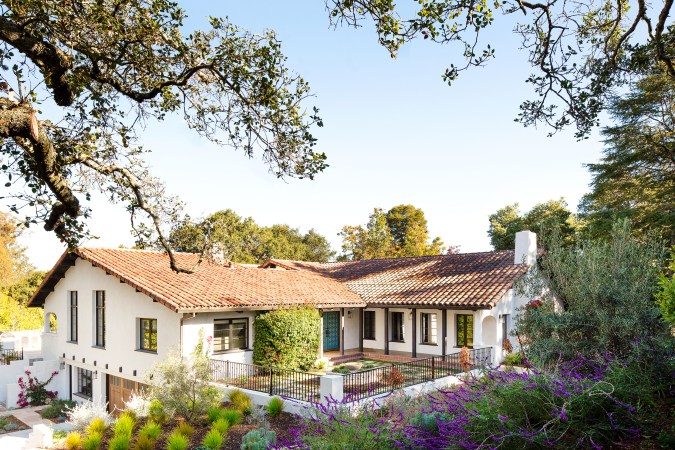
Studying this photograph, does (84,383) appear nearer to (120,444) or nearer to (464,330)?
(120,444)

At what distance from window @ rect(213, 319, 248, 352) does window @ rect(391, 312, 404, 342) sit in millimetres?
7811

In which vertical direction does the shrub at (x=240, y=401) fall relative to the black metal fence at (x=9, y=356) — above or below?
above

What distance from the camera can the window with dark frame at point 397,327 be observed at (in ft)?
76.2

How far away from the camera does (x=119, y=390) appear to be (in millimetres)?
19594

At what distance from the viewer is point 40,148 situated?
691cm

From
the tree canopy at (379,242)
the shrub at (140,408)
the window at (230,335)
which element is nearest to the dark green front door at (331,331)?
the window at (230,335)

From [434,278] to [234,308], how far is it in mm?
10464

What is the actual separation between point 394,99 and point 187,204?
517 cm

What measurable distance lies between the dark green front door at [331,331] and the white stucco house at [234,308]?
48 mm

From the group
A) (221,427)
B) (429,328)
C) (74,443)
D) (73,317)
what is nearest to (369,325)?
(429,328)

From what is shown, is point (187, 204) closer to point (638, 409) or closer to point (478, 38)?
point (478, 38)

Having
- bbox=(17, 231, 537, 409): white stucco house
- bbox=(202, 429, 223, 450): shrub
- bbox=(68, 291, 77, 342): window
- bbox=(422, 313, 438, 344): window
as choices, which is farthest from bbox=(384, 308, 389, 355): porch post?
bbox=(68, 291, 77, 342): window

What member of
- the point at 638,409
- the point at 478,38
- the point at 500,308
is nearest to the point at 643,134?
the point at 500,308

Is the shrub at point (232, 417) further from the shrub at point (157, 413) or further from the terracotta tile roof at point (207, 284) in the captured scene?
the terracotta tile roof at point (207, 284)
